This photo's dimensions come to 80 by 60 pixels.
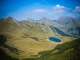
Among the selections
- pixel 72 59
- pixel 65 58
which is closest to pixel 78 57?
pixel 72 59

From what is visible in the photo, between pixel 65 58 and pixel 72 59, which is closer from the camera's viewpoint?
pixel 72 59

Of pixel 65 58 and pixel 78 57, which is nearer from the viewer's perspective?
pixel 78 57

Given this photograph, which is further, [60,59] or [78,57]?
[60,59]

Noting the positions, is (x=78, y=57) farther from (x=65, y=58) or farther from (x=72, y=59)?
(x=65, y=58)

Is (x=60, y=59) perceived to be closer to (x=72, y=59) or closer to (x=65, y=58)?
(x=65, y=58)

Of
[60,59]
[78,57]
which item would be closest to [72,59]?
[78,57]

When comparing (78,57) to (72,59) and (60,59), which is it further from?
(60,59)

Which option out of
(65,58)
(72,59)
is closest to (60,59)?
(65,58)
